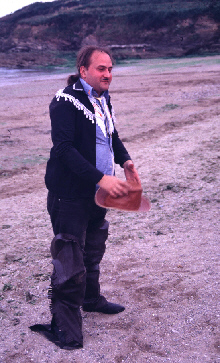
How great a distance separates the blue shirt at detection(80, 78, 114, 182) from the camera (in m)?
2.71

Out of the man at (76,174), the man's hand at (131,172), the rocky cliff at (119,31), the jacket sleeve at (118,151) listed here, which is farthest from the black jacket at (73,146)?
the rocky cliff at (119,31)

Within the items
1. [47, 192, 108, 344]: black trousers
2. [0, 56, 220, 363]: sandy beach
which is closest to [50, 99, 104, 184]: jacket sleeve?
[47, 192, 108, 344]: black trousers

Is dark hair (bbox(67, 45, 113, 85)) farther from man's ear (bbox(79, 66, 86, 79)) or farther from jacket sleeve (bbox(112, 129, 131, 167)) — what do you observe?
jacket sleeve (bbox(112, 129, 131, 167))

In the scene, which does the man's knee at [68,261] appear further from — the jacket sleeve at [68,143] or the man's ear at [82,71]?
the man's ear at [82,71]

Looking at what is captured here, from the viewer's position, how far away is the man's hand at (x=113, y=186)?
2.52 meters

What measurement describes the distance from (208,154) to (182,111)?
16.8 ft

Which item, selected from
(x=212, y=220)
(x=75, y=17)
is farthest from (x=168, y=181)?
(x=75, y=17)

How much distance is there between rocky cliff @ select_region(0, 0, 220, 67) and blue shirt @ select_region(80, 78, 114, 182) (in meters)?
35.6

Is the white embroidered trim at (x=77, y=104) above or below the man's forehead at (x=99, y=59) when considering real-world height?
below

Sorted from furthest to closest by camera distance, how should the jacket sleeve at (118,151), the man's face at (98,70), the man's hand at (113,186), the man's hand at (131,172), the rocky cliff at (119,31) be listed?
the rocky cliff at (119,31)
the jacket sleeve at (118,151)
the man's hand at (131,172)
the man's face at (98,70)
the man's hand at (113,186)

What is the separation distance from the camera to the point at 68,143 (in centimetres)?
257

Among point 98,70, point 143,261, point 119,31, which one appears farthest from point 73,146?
point 119,31

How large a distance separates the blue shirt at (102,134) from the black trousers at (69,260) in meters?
0.24

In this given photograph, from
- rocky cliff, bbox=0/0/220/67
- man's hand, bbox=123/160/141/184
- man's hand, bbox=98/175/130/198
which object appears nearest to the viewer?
man's hand, bbox=98/175/130/198
